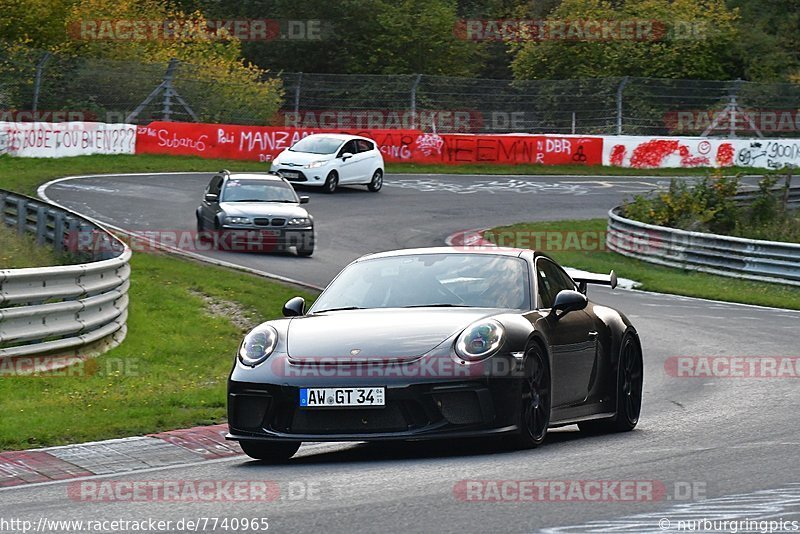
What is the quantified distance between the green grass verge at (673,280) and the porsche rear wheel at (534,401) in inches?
562

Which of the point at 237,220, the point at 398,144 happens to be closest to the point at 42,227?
the point at 237,220

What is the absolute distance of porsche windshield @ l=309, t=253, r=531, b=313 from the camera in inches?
380

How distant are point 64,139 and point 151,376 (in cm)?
2759

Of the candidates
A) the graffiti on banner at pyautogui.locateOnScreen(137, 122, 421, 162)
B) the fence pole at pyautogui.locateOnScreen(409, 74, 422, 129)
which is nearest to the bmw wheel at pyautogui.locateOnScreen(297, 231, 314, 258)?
the graffiti on banner at pyautogui.locateOnScreen(137, 122, 421, 162)

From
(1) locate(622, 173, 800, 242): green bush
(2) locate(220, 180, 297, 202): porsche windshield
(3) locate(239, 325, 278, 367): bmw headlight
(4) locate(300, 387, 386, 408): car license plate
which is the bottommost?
(1) locate(622, 173, 800, 242): green bush

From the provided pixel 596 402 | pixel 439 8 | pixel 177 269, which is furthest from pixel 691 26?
pixel 596 402

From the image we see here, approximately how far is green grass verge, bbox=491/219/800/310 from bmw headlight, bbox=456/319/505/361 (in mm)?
14672

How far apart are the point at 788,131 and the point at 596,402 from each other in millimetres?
39716

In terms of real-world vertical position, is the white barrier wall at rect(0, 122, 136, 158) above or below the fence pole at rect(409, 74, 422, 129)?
below

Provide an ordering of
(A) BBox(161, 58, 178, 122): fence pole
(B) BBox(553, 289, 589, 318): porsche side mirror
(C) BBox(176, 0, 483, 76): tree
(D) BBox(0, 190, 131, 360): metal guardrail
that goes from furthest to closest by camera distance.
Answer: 1. (C) BBox(176, 0, 483, 76): tree
2. (A) BBox(161, 58, 178, 122): fence pole
3. (D) BBox(0, 190, 131, 360): metal guardrail
4. (B) BBox(553, 289, 589, 318): porsche side mirror

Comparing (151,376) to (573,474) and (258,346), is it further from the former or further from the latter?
(573,474)

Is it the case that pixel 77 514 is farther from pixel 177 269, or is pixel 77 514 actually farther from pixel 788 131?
pixel 788 131

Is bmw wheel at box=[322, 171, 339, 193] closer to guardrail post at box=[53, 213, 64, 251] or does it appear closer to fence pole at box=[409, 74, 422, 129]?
fence pole at box=[409, 74, 422, 129]

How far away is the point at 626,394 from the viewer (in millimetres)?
10414
